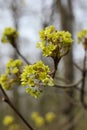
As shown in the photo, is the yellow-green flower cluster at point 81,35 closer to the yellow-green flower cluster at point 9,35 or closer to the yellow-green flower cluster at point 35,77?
the yellow-green flower cluster at point 9,35

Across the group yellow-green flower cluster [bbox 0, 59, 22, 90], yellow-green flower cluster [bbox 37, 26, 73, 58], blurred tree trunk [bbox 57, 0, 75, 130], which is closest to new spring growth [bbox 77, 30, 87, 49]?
yellow-green flower cluster [bbox 0, 59, 22, 90]

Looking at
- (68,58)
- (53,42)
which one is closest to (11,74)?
(53,42)

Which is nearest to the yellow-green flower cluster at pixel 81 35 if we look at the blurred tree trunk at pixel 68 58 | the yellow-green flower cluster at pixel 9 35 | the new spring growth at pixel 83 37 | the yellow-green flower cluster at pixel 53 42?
the new spring growth at pixel 83 37

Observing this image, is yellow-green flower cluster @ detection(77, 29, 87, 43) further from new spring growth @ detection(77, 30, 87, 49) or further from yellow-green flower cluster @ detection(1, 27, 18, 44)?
yellow-green flower cluster @ detection(1, 27, 18, 44)

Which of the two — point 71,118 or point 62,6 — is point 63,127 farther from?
point 62,6

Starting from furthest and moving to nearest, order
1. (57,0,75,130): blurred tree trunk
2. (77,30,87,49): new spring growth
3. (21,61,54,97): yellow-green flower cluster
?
(57,0,75,130): blurred tree trunk → (77,30,87,49): new spring growth → (21,61,54,97): yellow-green flower cluster

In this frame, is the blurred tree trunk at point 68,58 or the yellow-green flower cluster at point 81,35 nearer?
the yellow-green flower cluster at point 81,35
